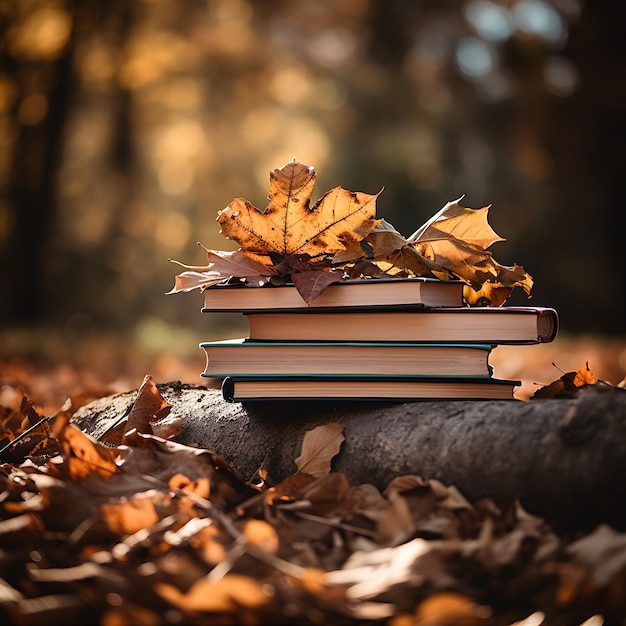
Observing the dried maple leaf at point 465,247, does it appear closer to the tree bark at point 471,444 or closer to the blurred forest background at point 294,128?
the tree bark at point 471,444

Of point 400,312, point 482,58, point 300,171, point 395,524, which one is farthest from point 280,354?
point 482,58

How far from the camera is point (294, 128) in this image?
49.1 feet

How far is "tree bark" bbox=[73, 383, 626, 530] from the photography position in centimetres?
120

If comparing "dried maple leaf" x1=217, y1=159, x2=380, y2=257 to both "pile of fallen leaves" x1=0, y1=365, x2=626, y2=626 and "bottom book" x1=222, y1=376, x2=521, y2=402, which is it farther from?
"pile of fallen leaves" x1=0, y1=365, x2=626, y2=626

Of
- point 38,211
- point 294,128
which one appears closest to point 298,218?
point 38,211

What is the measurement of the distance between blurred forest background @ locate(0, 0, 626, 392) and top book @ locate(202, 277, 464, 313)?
702 centimetres

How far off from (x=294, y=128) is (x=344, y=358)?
13.9 m

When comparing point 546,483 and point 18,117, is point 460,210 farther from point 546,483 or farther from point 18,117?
point 18,117

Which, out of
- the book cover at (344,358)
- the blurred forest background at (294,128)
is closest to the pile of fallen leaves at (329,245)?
the book cover at (344,358)

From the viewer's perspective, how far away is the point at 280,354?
5.12 ft

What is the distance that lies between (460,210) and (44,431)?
1.10 meters

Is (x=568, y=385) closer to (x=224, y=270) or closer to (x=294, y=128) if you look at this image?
(x=224, y=270)

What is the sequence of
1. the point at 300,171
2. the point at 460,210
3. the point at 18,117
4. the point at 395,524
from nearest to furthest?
the point at 395,524 → the point at 300,171 → the point at 460,210 → the point at 18,117

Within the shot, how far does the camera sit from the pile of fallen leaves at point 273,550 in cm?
92
